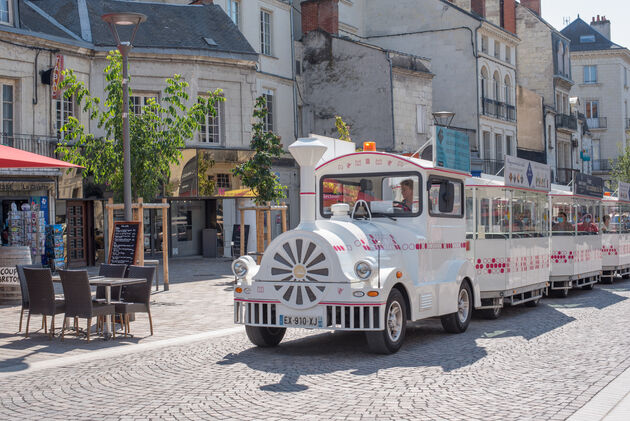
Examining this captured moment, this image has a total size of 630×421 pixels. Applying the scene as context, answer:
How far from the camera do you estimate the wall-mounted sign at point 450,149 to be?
1103 cm

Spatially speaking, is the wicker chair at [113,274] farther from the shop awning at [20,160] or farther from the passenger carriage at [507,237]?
the passenger carriage at [507,237]

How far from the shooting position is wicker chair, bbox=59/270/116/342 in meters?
10.2

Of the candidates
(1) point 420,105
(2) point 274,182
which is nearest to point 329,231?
(2) point 274,182

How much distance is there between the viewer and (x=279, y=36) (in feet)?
110

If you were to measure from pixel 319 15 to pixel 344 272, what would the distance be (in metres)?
28.0

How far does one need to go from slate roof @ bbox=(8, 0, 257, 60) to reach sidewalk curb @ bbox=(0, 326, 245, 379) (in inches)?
644

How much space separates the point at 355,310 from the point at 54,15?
2189cm

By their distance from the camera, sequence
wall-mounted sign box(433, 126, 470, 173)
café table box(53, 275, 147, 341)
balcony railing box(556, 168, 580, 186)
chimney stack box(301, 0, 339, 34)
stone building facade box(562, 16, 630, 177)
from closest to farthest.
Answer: café table box(53, 275, 147, 341) → wall-mounted sign box(433, 126, 470, 173) → chimney stack box(301, 0, 339, 34) → balcony railing box(556, 168, 580, 186) → stone building facade box(562, 16, 630, 177)

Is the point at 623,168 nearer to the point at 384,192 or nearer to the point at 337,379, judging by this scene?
the point at 384,192

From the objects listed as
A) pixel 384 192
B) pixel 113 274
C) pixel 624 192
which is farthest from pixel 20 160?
pixel 624 192

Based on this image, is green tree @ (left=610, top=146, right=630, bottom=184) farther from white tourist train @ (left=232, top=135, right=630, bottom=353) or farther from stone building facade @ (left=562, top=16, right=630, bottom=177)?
white tourist train @ (left=232, top=135, right=630, bottom=353)

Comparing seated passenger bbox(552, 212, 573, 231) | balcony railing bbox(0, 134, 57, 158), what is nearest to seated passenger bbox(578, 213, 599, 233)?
seated passenger bbox(552, 212, 573, 231)

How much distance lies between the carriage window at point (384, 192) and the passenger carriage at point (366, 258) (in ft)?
0.04

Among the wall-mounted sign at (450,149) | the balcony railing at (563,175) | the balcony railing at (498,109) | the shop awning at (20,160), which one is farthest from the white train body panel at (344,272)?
the balcony railing at (563,175)
